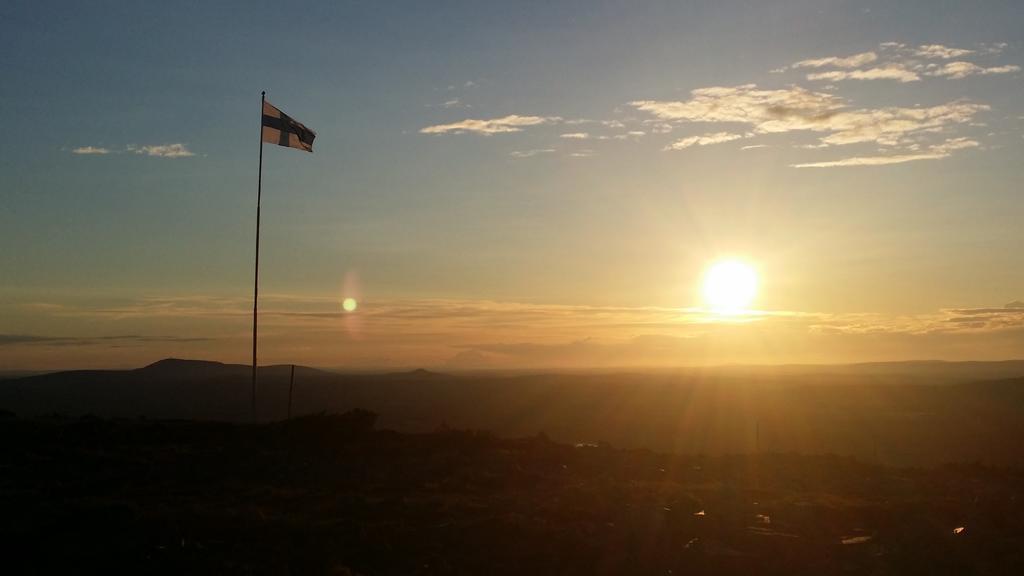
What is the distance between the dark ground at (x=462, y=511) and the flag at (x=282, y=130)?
9.76 metres

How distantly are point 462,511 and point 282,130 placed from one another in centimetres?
1694

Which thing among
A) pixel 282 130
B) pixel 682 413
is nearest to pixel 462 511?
pixel 282 130

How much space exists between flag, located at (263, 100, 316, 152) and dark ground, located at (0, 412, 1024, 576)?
32.0 feet

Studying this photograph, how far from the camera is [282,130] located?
27.7 m

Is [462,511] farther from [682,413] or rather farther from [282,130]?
[682,413]

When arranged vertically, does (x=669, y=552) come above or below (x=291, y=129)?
below

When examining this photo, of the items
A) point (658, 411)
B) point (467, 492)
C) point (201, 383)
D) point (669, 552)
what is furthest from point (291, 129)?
point (201, 383)

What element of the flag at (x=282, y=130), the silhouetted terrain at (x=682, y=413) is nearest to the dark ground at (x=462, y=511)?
the flag at (x=282, y=130)

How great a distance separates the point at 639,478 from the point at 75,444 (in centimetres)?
1466

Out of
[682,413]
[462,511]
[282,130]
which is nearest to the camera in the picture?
[462,511]

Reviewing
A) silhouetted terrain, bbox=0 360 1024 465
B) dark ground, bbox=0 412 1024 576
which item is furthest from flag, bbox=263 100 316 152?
silhouetted terrain, bbox=0 360 1024 465

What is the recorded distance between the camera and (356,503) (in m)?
15.5

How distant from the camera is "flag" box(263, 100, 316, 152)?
27.4 meters

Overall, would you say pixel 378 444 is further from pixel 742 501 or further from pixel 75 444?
pixel 742 501
